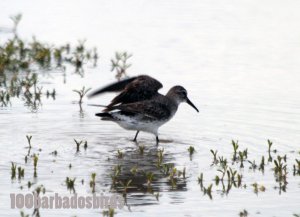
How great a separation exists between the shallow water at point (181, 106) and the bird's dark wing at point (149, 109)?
34 cm

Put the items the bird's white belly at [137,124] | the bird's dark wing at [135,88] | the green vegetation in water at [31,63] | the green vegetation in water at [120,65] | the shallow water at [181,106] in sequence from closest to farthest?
the shallow water at [181,106] → the bird's white belly at [137,124] → the bird's dark wing at [135,88] → the green vegetation in water at [31,63] → the green vegetation in water at [120,65]

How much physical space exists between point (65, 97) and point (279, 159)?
4857mm

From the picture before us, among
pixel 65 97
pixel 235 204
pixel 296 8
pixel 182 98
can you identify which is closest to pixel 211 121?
pixel 182 98

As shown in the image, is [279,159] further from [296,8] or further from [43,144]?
[296,8]

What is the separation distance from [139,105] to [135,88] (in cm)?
28

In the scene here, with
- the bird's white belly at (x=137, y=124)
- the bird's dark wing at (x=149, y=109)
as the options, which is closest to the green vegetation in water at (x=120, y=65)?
the bird's dark wing at (x=149, y=109)

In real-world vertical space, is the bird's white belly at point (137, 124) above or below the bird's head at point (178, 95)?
below

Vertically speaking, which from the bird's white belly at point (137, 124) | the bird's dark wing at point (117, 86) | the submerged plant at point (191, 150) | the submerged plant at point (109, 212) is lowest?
the submerged plant at point (109, 212)

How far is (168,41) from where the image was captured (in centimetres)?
1719

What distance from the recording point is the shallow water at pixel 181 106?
30.1ft

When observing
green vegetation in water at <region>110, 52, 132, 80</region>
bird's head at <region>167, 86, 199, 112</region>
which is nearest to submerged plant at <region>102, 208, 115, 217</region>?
bird's head at <region>167, 86, 199, 112</region>

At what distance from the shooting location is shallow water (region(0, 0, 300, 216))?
917 cm

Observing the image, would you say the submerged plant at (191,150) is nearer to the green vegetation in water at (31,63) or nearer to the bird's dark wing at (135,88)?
the bird's dark wing at (135,88)

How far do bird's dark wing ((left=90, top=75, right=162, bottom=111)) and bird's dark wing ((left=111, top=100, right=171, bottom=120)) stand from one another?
146mm
